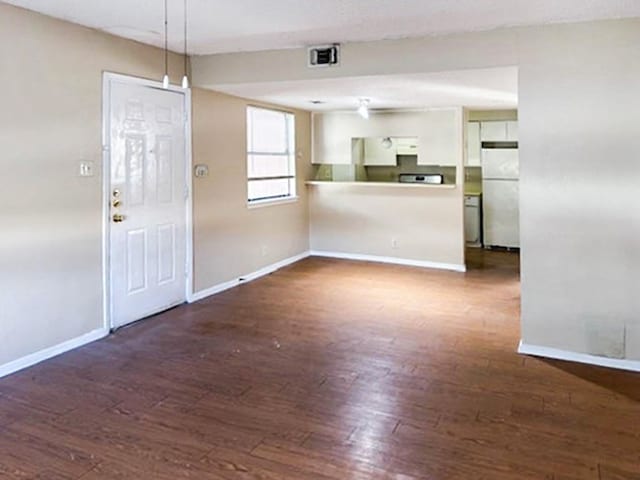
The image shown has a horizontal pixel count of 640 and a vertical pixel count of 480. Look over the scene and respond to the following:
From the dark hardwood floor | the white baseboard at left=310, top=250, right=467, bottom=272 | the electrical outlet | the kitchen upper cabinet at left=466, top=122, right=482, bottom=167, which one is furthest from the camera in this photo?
the kitchen upper cabinet at left=466, top=122, right=482, bottom=167

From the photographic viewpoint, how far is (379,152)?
25.3ft

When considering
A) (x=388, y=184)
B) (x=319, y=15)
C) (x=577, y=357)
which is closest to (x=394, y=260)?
(x=388, y=184)

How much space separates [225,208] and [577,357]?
3.63 meters

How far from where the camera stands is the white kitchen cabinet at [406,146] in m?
7.56

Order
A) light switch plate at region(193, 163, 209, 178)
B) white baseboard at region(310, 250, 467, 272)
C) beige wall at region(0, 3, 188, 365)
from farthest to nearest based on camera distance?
white baseboard at region(310, 250, 467, 272) < light switch plate at region(193, 163, 209, 178) < beige wall at region(0, 3, 188, 365)

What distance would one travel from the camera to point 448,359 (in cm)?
371

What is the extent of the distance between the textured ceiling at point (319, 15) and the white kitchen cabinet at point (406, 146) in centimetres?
354

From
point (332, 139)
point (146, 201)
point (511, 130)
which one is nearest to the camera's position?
point (146, 201)

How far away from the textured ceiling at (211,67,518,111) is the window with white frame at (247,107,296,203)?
0.96ft

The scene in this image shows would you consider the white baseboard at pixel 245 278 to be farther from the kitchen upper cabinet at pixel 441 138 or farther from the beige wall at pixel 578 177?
the beige wall at pixel 578 177

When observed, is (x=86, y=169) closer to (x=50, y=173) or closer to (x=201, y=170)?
(x=50, y=173)

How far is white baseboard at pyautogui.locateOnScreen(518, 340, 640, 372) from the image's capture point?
3537mm

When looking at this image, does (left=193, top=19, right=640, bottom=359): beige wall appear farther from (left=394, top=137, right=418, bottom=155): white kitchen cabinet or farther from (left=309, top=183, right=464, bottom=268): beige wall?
(left=394, top=137, right=418, bottom=155): white kitchen cabinet

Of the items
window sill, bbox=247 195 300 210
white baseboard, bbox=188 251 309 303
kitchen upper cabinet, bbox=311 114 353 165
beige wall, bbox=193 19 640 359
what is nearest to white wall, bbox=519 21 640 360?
beige wall, bbox=193 19 640 359
